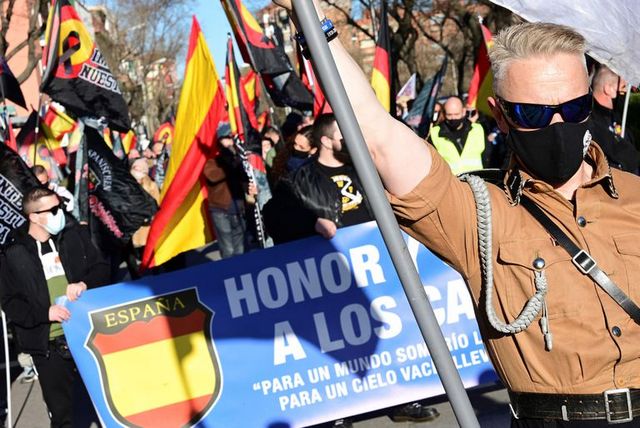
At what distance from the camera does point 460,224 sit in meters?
2.31

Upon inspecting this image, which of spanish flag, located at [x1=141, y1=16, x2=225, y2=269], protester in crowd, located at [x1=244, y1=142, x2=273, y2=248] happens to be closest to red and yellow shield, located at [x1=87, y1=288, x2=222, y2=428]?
spanish flag, located at [x1=141, y1=16, x2=225, y2=269]

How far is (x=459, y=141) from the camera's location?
958cm

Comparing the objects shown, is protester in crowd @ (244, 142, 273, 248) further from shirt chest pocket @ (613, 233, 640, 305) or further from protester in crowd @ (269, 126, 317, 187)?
shirt chest pocket @ (613, 233, 640, 305)

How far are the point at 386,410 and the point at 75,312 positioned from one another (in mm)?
2167

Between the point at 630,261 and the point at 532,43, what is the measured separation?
603 mm

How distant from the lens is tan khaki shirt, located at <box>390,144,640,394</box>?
7.39 ft

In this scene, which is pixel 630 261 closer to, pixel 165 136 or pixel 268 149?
pixel 268 149

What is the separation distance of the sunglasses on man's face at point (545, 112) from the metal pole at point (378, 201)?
1.67 ft

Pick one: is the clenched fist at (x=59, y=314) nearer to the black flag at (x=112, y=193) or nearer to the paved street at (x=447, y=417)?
the paved street at (x=447, y=417)

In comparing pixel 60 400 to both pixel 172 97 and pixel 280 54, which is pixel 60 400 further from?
pixel 172 97

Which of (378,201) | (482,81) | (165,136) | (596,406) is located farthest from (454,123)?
(165,136)

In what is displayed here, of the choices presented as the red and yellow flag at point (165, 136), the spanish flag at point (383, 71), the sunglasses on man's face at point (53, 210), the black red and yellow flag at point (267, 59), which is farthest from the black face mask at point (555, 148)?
the red and yellow flag at point (165, 136)

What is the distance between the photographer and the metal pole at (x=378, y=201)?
74.7 inches

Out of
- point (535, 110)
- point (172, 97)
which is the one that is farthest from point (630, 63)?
point (172, 97)
